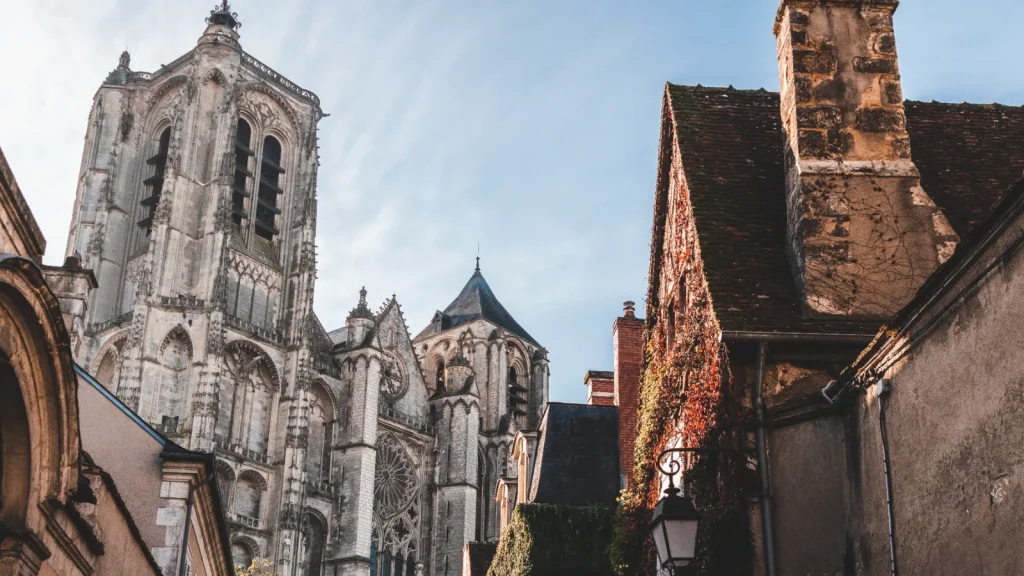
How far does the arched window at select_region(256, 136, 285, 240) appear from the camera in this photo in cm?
5003

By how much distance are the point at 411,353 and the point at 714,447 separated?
154 ft

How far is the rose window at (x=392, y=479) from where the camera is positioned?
168ft

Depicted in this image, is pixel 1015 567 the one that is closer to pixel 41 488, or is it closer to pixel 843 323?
pixel 843 323

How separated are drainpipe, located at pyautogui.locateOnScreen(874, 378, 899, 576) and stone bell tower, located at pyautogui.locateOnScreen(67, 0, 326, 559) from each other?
35813 mm

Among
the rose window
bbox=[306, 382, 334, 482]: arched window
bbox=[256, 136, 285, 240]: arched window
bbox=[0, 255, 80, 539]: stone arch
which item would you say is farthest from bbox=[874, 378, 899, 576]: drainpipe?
the rose window

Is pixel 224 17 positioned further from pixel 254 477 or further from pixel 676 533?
pixel 676 533

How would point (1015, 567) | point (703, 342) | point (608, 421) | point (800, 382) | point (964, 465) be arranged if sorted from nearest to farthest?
point (1015, 567)
point (964, 465)
point (800, 382)
point (703, 342)
point (608, 421)

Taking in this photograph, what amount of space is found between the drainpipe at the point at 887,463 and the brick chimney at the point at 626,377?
29.1ft

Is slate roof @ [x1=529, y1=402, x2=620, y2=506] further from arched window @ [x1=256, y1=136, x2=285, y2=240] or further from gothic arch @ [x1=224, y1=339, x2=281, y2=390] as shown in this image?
arched window @ [x1=256, y1=136, x2=285, y2=240]

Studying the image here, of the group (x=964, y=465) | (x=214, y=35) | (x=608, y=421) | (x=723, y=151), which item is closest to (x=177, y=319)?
(x=214, y=35)

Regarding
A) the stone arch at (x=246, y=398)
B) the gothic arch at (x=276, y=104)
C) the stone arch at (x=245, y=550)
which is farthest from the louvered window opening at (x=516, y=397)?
the stone arch at (x=245, y=550)

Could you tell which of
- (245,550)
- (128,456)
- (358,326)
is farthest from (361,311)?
(128,456)

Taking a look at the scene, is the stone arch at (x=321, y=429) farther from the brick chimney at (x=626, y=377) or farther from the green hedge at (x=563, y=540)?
the green hedge at (x=563, y=540)

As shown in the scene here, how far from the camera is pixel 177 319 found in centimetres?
4306
